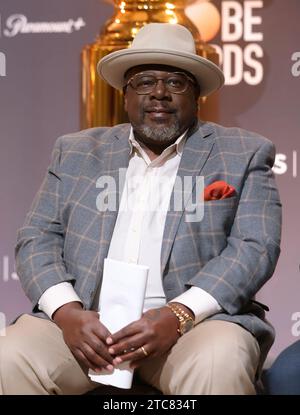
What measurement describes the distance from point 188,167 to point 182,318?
0.42m

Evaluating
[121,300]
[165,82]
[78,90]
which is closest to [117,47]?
[78,90]

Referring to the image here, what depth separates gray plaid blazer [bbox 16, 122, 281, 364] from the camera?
86.0 inches

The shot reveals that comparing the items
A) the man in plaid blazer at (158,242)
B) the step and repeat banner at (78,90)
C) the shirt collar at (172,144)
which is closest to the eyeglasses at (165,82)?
the man in plaid blazer at (158,242)

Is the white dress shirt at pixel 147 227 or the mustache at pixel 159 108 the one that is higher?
the mustache at pixel 159 108

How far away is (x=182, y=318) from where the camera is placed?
2102 millimetres

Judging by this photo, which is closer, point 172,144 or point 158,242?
point 158,242

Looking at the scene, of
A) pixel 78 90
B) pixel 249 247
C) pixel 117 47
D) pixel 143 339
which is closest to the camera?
pixel 143 339

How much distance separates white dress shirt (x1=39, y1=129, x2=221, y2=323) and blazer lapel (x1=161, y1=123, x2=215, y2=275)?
3 centimetres

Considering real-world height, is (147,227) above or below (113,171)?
below

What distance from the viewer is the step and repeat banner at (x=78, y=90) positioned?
3160 mm

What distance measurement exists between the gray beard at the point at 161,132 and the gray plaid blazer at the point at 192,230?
0.05m

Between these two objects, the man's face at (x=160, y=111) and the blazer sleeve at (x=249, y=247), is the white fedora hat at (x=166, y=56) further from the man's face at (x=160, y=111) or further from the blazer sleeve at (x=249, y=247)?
the blazer sleeve at (x=249, y=247)

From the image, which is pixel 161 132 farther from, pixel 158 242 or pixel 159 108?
pixel 158 242

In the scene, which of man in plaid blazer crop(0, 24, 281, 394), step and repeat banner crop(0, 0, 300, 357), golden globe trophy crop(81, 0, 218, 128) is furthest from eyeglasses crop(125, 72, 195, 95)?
step and repeat banner crop(0, 0, 300, 357)
